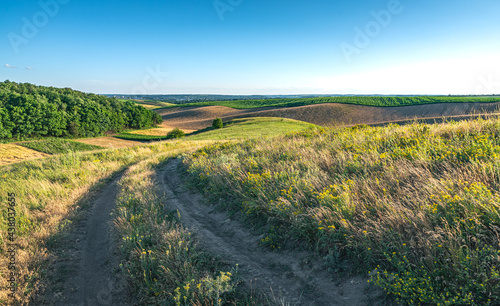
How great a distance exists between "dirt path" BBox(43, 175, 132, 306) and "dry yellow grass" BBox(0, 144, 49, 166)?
4892 centimetres

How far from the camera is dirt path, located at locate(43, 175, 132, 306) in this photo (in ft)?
13.2

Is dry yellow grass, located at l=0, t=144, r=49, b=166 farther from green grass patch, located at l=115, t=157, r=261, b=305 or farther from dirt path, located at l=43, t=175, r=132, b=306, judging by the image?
green grass patch, located at l=115, t=157, r=261, b=305

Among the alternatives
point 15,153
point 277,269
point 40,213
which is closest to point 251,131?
point 40,213

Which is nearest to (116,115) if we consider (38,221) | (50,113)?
(50,113)

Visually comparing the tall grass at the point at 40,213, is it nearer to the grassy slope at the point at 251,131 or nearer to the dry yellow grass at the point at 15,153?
the grassy slope at the point at 251,131

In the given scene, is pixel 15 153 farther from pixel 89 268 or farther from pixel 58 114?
pixel 89 268

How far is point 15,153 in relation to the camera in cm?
4575

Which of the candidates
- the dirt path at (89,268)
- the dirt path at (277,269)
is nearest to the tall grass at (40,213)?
the dirt path at (89,268)

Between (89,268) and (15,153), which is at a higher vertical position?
(89,268)

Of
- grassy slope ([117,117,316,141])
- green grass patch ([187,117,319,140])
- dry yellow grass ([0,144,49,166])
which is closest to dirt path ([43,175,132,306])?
grassy slope ([117,117,316,141])

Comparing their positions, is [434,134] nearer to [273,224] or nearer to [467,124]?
[467,124]

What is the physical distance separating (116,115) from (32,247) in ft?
313

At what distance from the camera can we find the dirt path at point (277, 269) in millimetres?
3174

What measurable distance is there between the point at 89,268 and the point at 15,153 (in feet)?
193
